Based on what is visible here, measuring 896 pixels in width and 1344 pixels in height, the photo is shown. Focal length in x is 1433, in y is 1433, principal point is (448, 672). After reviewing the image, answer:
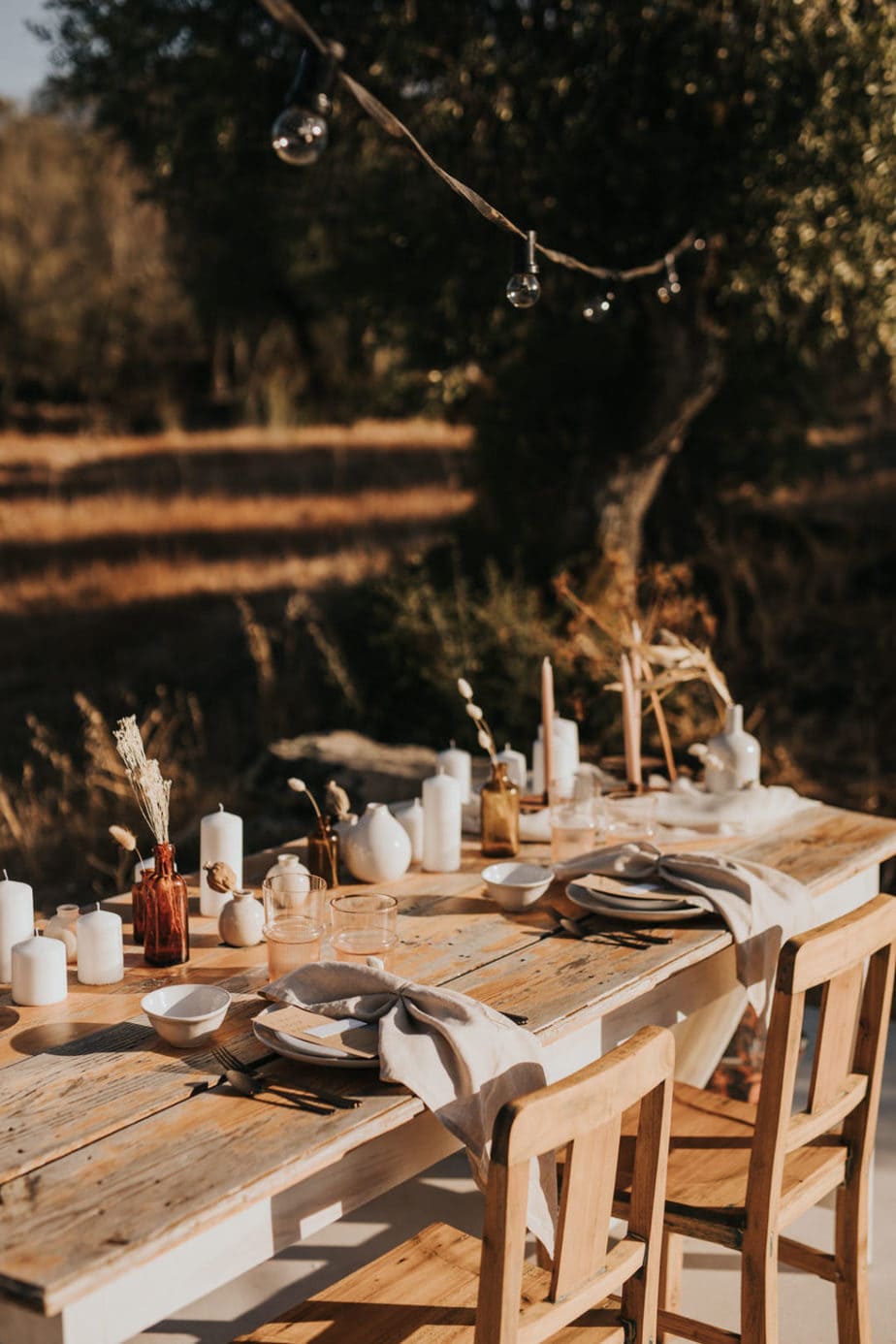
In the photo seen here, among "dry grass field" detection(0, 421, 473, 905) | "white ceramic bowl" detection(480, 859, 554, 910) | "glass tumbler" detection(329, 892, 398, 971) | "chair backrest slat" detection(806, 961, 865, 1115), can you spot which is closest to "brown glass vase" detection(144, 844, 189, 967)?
"glass tumbler" detection(329, 892, 398, 971)

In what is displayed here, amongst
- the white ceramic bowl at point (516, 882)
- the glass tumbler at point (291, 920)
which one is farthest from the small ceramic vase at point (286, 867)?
the white ceramic bowl at point (516, 882)

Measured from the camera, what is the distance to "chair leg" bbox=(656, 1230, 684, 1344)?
2457 mm

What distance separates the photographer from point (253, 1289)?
9.29ft

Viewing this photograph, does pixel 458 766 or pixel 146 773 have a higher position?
pixel 146 773

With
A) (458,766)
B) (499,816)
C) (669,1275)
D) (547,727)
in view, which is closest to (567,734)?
(547,727)

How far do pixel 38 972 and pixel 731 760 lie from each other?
5.19 ft

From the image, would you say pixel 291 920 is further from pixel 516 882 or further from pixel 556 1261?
pixel 556 1261

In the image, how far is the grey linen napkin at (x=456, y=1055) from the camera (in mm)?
1859

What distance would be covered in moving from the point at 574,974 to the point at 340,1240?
1.11m

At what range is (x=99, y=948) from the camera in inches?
88.4

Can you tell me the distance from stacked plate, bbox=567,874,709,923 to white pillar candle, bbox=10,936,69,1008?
88 centimetres

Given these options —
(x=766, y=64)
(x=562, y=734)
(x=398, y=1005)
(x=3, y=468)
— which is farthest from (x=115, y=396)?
(x=398, y=1005)

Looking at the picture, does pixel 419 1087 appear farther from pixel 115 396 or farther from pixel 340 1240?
pixel 115 396

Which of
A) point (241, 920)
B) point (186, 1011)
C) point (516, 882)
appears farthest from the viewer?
point (516, 882)
